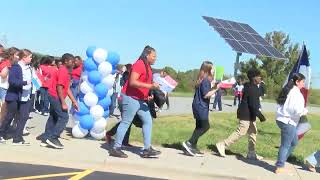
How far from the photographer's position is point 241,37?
26.1 m

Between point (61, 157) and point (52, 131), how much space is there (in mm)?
932

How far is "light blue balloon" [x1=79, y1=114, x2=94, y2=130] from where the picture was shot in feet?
36.8

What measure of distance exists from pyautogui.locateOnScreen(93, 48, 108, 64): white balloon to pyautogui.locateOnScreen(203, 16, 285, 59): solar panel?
A: 12.3m

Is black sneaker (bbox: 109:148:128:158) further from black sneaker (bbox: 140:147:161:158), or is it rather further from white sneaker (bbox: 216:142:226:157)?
white sneaker (bbox: 216:142:226:157)

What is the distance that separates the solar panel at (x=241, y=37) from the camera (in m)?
24.3

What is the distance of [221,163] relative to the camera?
9555 millimetres

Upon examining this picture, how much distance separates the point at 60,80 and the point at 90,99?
5.60ft

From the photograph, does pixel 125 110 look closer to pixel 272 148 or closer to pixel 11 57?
pixel 11 57

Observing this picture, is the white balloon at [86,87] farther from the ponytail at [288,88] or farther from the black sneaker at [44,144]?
the ponytail at [288,88]

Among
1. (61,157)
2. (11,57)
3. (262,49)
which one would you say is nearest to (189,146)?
(61,157)

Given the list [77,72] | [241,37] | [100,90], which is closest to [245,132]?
[100,90]

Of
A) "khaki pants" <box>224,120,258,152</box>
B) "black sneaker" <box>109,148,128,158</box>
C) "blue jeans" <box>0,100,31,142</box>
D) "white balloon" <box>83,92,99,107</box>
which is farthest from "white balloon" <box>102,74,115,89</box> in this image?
"khaki pants" <box>224,120,258,152</box>

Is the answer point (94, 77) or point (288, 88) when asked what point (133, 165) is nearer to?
point (288, 88)

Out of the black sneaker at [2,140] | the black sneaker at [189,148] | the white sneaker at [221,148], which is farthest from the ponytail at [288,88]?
the black sneaker at [2,140]
